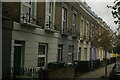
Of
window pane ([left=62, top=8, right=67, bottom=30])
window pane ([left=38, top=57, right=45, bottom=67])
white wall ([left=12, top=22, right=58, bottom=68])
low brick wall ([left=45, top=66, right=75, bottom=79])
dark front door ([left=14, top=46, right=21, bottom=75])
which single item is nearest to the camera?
white wall ([left=12, top=22, right=58, bottom=68])

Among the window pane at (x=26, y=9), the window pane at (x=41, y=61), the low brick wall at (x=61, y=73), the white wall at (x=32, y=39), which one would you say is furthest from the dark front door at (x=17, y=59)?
the window pane at (x=41, y=61)

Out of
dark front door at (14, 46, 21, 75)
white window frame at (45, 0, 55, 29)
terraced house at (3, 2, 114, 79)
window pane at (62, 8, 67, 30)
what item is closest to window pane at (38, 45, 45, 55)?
terraced house at (3, 2, 114, 79)

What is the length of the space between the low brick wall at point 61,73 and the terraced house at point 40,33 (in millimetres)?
1253

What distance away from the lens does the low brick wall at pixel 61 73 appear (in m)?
14.0

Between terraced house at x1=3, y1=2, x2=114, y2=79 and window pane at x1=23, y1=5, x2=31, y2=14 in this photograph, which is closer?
terraced house at x1=3, y1=2, x2=114, y2=79

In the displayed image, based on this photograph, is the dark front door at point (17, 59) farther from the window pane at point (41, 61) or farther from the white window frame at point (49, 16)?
the white window frame at point (49, 16)

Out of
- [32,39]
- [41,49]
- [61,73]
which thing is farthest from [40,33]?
[61,73]

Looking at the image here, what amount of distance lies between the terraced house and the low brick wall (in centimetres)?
125

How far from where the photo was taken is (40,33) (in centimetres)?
1581

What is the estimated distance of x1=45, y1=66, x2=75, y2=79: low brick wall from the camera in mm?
14047

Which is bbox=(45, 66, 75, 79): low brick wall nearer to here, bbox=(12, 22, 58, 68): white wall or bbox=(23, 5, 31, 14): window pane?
bbox=(12, 22, 58, 68): white wall

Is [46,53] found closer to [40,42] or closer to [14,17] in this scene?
[40,42]

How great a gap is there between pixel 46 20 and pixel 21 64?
4253 mm

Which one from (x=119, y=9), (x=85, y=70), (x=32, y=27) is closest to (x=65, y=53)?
(x=85, y=70)
